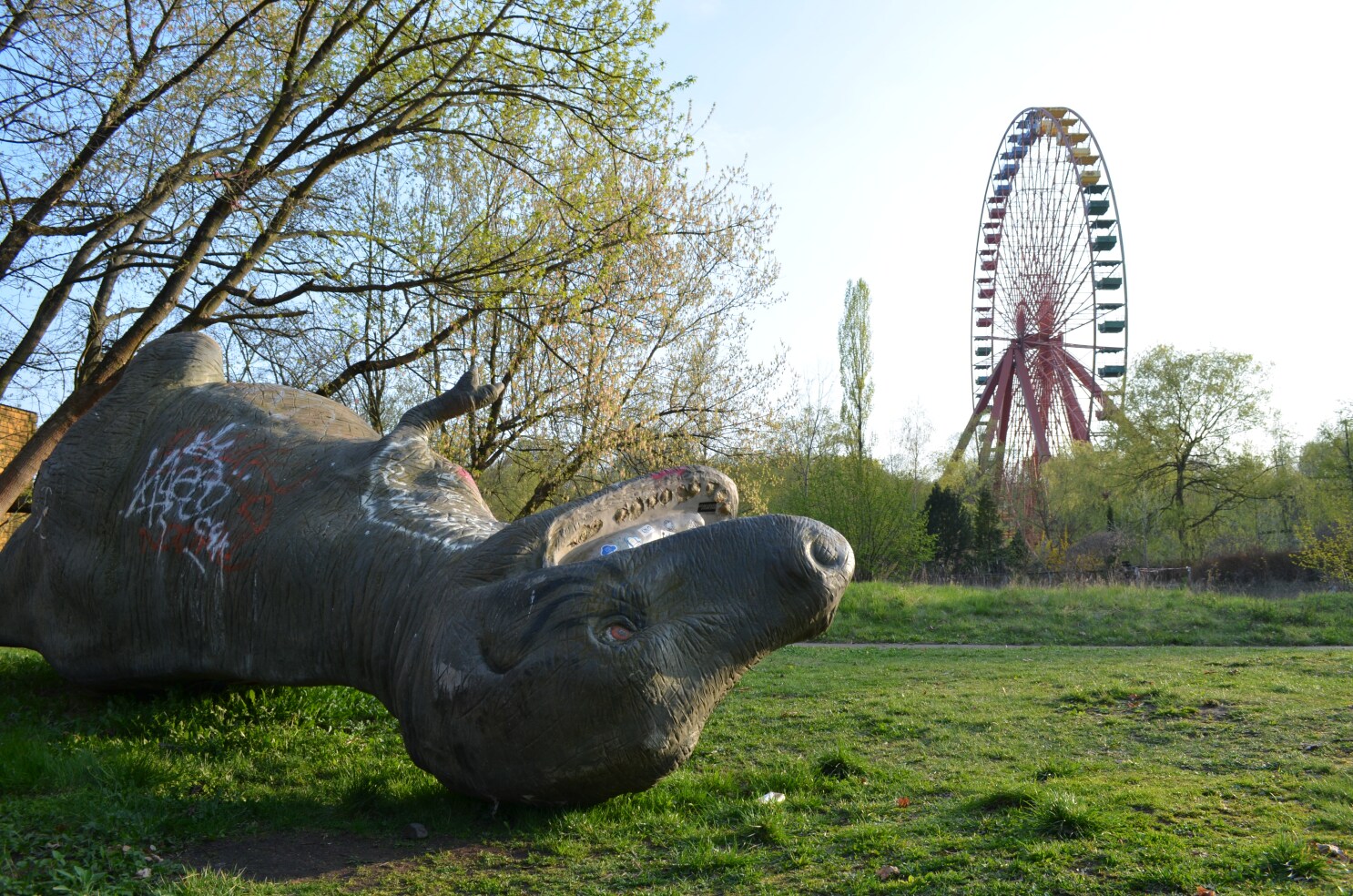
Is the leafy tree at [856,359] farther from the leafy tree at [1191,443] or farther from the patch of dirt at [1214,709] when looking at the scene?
the patch of dirt at [1214,709]

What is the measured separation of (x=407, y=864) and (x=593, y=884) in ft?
2.73

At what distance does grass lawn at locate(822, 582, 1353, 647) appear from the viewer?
17.6 m

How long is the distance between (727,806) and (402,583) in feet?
6.53

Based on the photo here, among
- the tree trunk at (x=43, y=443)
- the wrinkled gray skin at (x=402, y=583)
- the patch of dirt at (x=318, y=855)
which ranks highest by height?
the tree trunk at (x=43, y=443)

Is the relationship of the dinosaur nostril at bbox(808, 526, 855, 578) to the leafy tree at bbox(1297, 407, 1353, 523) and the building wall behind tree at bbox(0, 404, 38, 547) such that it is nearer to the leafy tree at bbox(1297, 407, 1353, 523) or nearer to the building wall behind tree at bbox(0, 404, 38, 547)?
the building wall behind tree at bbox(0, 404, 38, 547)

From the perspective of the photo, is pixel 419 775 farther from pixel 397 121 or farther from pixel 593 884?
pixel 397 121

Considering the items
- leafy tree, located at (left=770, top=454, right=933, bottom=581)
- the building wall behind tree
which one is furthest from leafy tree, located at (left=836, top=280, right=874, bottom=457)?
the building wall behind tree

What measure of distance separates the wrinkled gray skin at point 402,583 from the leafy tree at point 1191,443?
4178 cm

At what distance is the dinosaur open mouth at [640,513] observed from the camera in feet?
14.2

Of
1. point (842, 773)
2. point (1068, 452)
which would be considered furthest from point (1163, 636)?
point (1068, 452)

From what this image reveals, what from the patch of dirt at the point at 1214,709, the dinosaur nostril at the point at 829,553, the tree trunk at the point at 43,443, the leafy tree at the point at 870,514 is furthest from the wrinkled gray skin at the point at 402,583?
the leafy tree at the point at 870,514

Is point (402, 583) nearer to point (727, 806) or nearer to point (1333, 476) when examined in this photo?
point (727, 806)

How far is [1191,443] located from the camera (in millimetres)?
43281

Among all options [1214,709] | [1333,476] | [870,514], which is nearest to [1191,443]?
[1333,476]
